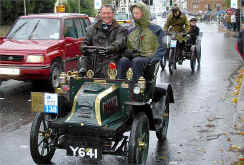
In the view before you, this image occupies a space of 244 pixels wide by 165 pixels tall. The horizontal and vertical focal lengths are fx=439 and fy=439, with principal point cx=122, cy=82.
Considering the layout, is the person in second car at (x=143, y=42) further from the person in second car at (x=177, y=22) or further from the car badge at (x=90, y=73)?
the person in second car at (x=177, y=22)

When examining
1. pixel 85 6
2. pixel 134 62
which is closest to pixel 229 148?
pixel 134 62

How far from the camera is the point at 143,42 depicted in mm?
6316

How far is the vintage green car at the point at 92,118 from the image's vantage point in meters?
5.06

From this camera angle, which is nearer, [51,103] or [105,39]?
[51,103]

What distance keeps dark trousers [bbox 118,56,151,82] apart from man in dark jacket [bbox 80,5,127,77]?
0.80 ft

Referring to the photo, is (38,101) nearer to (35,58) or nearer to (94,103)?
(94,103)

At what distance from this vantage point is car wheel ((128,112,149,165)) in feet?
16.5

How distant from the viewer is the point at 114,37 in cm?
639

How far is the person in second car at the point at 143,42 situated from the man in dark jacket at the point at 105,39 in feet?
0.48

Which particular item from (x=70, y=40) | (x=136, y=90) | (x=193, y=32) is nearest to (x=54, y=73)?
(x=70, y=40)

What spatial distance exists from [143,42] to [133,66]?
19.9 inches

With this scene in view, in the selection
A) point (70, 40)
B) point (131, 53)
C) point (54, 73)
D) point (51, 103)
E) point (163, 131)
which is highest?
point (131, 53)

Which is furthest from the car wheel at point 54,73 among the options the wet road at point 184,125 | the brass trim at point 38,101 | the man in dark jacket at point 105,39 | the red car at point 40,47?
the brass trim at point 38,101

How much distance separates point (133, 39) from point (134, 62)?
48 centimetres
